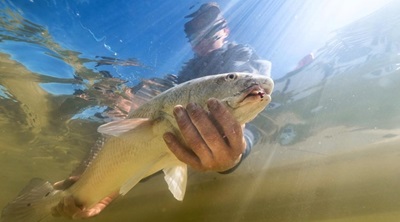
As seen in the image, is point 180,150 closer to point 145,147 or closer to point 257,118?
point 145,147

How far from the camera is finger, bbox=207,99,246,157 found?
2.75 metres

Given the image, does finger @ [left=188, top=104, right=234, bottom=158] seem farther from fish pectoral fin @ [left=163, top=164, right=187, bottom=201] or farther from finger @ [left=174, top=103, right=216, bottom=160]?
fish pectoral fin @ [left=163, top=164, right=187, bottom=201]

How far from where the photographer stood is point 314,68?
870 centimetres

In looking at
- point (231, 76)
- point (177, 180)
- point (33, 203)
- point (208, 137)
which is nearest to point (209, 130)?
point (208, 137)

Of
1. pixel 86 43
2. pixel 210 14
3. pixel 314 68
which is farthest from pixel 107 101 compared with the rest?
pixel 314 68

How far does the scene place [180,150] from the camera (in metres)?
3.06

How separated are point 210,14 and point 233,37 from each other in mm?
1084

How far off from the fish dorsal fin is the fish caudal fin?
2.34 metres

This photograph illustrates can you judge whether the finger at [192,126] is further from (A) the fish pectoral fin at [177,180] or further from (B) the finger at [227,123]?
(A) the fish pectoral fin at [177,180]

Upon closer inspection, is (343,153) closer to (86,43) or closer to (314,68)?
(314,68)

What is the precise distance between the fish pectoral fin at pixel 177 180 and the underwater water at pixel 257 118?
12.1 feet

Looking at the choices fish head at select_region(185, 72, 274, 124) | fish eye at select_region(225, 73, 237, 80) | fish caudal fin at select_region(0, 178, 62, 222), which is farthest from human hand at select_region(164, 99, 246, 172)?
fish caudal fin at select_region(0, 178, 62, 222)

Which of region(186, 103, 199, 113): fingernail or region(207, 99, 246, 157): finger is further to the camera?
region(186, 103, 199, 113): fingernail

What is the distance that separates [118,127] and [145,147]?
60 cm
